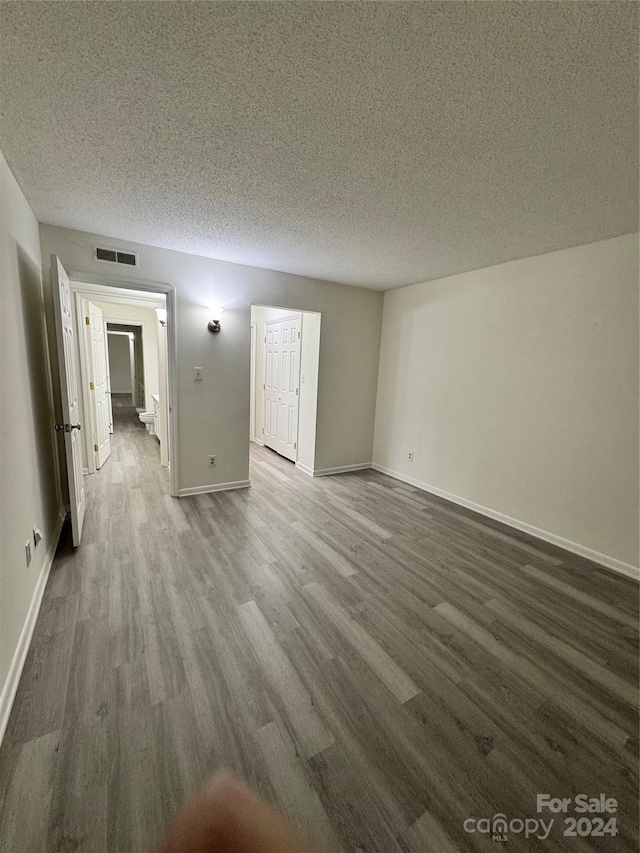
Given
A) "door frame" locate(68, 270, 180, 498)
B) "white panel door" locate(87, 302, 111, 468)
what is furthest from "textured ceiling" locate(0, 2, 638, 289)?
"white panel door" locate(87, 302, 111, 468)

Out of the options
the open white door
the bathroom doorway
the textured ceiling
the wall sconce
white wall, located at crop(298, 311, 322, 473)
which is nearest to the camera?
the textured ceiling

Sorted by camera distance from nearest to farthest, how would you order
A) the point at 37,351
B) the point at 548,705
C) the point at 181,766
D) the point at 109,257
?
1. the point at 181,766
2. the point at 548,705
3. the point at 37,351
4. the point at 109,257

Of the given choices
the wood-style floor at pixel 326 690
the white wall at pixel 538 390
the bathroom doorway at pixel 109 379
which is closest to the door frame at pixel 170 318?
the bathroom doorway at pixel 109 379

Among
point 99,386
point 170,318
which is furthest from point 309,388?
point 99,386

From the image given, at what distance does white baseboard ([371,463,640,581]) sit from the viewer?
8.42ft

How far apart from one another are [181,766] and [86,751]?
366mm

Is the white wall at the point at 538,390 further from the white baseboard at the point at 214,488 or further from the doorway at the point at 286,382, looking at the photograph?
the white baseboard at the point at 214,488

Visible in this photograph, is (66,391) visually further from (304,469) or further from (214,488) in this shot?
(304,469)

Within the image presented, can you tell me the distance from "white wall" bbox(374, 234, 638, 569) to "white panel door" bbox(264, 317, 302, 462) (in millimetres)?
1610

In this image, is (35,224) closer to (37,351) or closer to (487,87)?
(37,351)

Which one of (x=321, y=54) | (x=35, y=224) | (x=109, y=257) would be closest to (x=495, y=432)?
(x=321, y=54)

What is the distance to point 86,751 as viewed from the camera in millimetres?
1252

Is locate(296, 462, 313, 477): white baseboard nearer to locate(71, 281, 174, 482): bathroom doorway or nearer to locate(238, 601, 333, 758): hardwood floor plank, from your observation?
locate(71, 281, 174, 482): bathroom doorway

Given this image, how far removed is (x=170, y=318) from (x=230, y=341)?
0.62m
